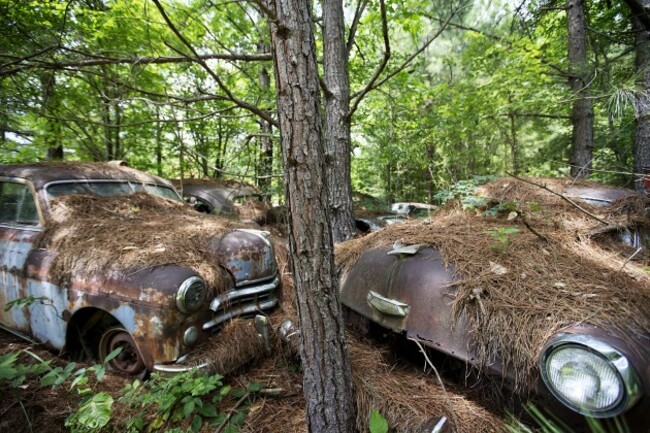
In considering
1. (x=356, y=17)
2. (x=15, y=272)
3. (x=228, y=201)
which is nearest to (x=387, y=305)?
(x=356, y=17)

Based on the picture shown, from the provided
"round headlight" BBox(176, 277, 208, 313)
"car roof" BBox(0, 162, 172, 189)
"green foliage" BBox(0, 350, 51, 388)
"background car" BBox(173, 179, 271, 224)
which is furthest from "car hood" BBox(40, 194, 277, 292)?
"background car" BBox(173, 179, 271, 224)

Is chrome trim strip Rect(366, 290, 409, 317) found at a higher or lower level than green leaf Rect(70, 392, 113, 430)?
higher

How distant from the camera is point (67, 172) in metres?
3.70

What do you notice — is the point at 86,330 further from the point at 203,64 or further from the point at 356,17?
the point at 356,17

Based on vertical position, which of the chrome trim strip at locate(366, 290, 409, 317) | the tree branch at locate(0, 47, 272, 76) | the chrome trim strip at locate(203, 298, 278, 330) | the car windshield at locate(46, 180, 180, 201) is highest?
the tree branch at locate(0, 47, 272, 76)

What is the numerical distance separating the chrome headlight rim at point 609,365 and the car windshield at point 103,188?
427 cm

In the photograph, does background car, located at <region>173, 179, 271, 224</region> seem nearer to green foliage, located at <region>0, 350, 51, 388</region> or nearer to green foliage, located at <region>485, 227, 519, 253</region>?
green foliage, located at <region>0, 350, 51, 388</region>

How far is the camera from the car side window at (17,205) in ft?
11.0

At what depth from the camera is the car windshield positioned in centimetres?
349

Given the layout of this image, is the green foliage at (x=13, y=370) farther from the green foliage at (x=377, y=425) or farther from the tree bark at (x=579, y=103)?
the tree bark at (x=579, y=103)

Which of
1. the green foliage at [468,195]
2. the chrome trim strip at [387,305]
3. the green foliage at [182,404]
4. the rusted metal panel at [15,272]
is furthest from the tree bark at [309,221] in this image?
the rusted metal panel at [15,272]

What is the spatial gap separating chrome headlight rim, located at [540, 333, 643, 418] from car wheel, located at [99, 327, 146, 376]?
2.59m

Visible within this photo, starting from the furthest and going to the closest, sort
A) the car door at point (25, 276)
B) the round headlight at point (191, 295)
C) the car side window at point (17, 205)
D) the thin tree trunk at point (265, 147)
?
the thin tree trunk at point (265, 147), the car side window at point (17, 205), the car door at point (25, 276), the round headlight at point (191, 295)

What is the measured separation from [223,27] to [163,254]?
6472mm
